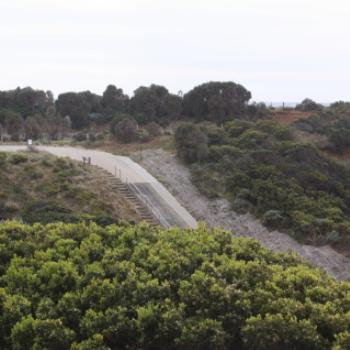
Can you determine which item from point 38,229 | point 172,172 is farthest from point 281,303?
point 172,172

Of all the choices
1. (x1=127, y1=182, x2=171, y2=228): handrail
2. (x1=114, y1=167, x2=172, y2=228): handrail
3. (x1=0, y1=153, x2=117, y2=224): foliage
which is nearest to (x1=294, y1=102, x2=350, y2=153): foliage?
(x1=114, y1=167, x2=172, y2=228): handrail

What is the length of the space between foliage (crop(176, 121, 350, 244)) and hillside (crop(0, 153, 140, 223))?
4935 mm

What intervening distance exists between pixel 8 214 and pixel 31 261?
37.3ft

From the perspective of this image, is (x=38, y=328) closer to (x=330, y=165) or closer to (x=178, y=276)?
(x=178, y=276)

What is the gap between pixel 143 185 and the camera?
23266mm

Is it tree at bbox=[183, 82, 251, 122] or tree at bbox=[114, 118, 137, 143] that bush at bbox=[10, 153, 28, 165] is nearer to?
tree at bbox=[114, 118, 137, 143]

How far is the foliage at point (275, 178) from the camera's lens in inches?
797

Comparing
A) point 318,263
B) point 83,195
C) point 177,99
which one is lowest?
point 318,263

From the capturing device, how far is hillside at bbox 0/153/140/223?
18.6m

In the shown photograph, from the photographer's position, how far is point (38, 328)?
593 cm

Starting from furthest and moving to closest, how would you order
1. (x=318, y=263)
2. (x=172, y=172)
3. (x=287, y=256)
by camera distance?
(x=172, y=172) → (x=318, y=263) → (x=287, y=256)

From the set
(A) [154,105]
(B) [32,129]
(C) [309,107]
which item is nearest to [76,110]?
(A) [154,105]

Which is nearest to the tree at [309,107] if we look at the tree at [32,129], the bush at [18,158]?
the tree at [32,129]

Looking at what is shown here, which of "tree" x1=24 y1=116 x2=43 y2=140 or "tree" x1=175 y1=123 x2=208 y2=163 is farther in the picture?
"tree" x1=24 y1=116 x2=43 y2=140
